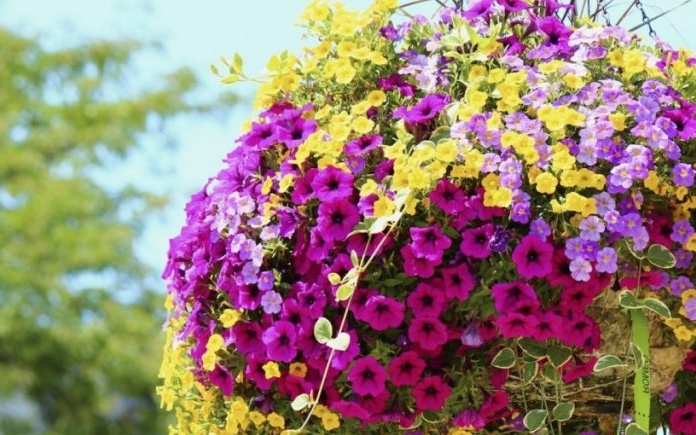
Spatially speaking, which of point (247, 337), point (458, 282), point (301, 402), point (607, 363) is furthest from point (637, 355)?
point (247, 337)

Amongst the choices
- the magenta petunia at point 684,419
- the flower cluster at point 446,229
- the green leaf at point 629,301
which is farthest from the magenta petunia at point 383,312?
the magenta petunia at point 684,419

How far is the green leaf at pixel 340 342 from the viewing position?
5.24ft

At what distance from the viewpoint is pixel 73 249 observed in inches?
362

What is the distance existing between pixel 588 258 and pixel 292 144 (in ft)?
1.74

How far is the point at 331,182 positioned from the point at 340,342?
271 mm

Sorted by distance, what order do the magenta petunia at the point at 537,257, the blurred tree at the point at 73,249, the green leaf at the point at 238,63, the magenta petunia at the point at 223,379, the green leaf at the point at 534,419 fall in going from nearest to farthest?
the magenta petunia at the point at 537,257 → the green leaf at the point at 534,419 → the magenta petunia at the point at 223,379 → the green leaf at the point at 238,63 → the blurred tree at the point at 73,249

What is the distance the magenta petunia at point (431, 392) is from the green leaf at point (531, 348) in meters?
0.13

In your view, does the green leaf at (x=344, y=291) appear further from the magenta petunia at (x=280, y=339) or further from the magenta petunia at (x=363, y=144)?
the magenta petunia at (x=363, y=144)

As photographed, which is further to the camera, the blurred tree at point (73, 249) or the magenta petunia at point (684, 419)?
the blurred tree at point (73, 249)

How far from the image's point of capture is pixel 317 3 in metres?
1.95

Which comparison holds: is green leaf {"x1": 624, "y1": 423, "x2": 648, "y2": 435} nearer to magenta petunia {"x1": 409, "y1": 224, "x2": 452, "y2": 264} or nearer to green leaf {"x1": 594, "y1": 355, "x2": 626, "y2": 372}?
green leaf {"x1": 594, "y1": 355, "x2": 626, "y2": 372}

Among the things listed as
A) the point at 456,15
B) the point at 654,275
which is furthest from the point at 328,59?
the point at 654,275

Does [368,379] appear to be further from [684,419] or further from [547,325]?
[684,419]

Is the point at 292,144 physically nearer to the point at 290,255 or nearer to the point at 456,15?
the point at 290,255
